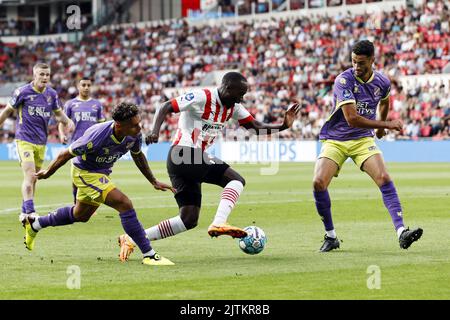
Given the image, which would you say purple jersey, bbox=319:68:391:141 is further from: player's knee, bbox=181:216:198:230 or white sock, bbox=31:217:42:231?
white sock, bbox=31:217:42:231

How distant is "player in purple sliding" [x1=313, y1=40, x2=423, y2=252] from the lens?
1146 cm

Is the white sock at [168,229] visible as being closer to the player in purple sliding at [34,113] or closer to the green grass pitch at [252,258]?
the green grass pitch at [252,258]

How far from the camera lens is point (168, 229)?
11297 mm

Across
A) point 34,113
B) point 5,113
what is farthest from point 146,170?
point 34,113

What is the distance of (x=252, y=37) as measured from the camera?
54094mm

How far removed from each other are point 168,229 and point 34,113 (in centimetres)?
565

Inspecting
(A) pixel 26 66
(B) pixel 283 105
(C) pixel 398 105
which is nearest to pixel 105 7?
(A) pixel 26 66

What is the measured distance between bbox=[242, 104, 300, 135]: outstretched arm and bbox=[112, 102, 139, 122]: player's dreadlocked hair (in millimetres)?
2047

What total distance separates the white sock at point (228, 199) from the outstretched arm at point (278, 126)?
94 cm

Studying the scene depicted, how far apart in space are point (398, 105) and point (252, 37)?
1517 cm

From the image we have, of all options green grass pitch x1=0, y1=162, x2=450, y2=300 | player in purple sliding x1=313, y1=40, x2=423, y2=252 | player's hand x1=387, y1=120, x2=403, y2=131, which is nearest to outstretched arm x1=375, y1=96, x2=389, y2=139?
player in purple sliding x1=313, y1=40, x2=423, y2=252
